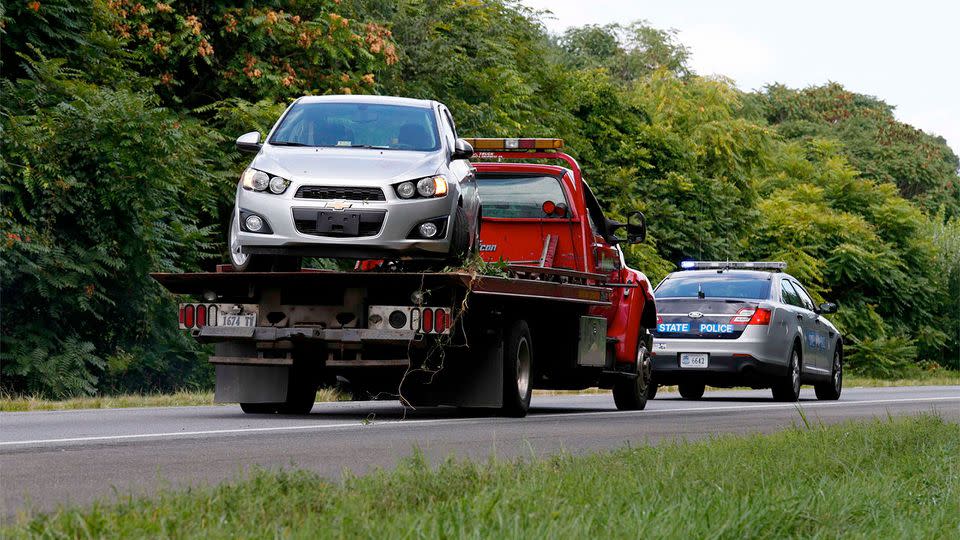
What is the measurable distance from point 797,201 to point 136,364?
32997 mm

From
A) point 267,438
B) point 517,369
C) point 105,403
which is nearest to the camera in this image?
point 267,438

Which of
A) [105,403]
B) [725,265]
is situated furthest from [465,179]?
[725,265]

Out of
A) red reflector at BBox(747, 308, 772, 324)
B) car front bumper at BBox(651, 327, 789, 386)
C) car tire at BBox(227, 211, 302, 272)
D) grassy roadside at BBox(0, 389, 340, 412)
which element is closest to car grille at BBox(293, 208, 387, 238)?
car tire at BBox(227, 211, 302, 272)

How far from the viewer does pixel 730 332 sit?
19.7 m

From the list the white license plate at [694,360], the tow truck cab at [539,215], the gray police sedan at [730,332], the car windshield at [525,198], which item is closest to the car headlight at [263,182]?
the tow truck cab at [539,215]

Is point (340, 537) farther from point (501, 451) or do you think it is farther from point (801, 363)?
point (801, 363)

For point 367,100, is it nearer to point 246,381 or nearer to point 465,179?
point 465,179

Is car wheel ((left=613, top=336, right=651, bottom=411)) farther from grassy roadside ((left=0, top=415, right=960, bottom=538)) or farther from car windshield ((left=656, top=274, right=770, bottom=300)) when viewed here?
grassy roadside ((left=0, top=415, right=960, bottom=538))

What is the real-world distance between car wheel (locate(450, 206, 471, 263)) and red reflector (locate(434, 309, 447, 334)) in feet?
Result: 1.91

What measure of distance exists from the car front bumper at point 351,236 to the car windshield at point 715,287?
8.73 meters

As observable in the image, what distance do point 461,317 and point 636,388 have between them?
5.08 metres

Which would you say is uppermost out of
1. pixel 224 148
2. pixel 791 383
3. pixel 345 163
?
pixel 345 163

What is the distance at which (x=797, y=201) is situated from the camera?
50.8 metres

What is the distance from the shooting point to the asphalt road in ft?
25.1
